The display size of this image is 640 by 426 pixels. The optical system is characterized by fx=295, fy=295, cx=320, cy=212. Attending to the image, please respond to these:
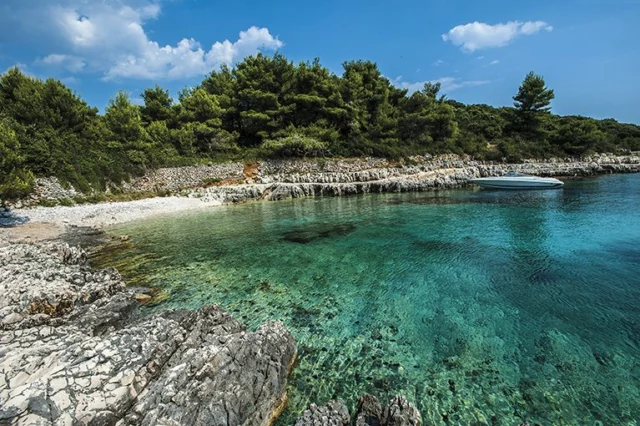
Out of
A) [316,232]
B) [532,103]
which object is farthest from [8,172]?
[532,103]

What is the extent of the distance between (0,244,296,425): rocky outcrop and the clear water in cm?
78

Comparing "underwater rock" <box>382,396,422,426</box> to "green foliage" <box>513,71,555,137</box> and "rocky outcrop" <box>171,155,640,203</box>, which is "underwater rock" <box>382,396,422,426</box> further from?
"green foliage" <box>513,71,555,137</box>

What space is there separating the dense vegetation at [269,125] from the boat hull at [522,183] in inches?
587

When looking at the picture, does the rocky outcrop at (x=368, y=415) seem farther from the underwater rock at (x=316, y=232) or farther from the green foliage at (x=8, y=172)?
the green foliage at (x=8, y=172)

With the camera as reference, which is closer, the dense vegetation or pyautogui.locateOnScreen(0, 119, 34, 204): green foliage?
pyautogui.locateOnScreen(0, 119, 34, 204): green foliage

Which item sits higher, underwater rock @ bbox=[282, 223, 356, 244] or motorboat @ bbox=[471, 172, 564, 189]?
motorboat @ bbox=[471, 172, 564, 189]

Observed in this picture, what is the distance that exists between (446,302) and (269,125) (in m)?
38.1

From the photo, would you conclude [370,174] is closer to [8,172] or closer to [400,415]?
[8,172]

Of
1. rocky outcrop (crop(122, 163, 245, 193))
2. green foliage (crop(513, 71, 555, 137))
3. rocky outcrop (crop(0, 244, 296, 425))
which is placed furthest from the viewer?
green foliage (crop(513, 71, 555, 137))

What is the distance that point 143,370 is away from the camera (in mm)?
3811

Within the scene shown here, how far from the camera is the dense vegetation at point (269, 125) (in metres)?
29.8

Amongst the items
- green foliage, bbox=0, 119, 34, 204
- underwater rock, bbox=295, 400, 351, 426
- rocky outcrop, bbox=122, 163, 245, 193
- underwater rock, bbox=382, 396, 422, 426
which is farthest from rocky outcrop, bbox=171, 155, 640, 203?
underwater rock, bbox=382, 396, 422, 426

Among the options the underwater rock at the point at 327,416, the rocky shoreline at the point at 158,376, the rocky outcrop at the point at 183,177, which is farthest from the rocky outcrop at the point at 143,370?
the rocky outcrop at the point at 183,177

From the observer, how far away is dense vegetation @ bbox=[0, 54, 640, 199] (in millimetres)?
29828
